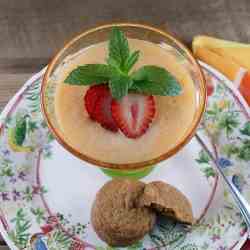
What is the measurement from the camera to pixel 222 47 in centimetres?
176

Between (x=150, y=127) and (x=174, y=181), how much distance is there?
208 millimetres

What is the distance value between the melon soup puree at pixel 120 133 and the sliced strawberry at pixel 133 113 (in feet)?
0.07

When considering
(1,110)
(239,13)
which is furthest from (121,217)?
(239,13)

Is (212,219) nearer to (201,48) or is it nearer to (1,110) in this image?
(201,48)

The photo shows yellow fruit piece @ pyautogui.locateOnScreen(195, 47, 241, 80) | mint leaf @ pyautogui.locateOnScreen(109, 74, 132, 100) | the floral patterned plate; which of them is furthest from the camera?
yellow fruit piece @ pyautogui.locateOnScreen(195, 47, 241, 80)

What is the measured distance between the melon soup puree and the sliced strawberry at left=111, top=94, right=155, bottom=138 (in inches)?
0.8

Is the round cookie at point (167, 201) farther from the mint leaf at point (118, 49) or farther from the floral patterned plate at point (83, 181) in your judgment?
the mint leaf at point (118, 49)

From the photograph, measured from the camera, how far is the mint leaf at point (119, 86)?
4.60 feet

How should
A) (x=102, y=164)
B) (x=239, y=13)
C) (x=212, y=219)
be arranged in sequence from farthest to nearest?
1. (x=239, y=13)
2. (x=212, y=219)
3. (x=102, y=164)

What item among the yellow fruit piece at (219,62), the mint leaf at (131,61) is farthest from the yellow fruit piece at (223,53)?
the mint leaf at (131,61)

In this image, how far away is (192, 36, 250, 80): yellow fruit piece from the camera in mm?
1729

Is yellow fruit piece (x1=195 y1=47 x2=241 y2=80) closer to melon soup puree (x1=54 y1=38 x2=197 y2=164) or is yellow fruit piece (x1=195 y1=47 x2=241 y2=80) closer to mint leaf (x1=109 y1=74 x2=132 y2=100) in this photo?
melon soup puree (x1=54 y1=38 x2=197 y2=164)

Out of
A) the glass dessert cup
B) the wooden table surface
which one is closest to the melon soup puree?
the glass dessert cup

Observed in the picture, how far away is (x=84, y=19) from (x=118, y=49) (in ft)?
1.38
